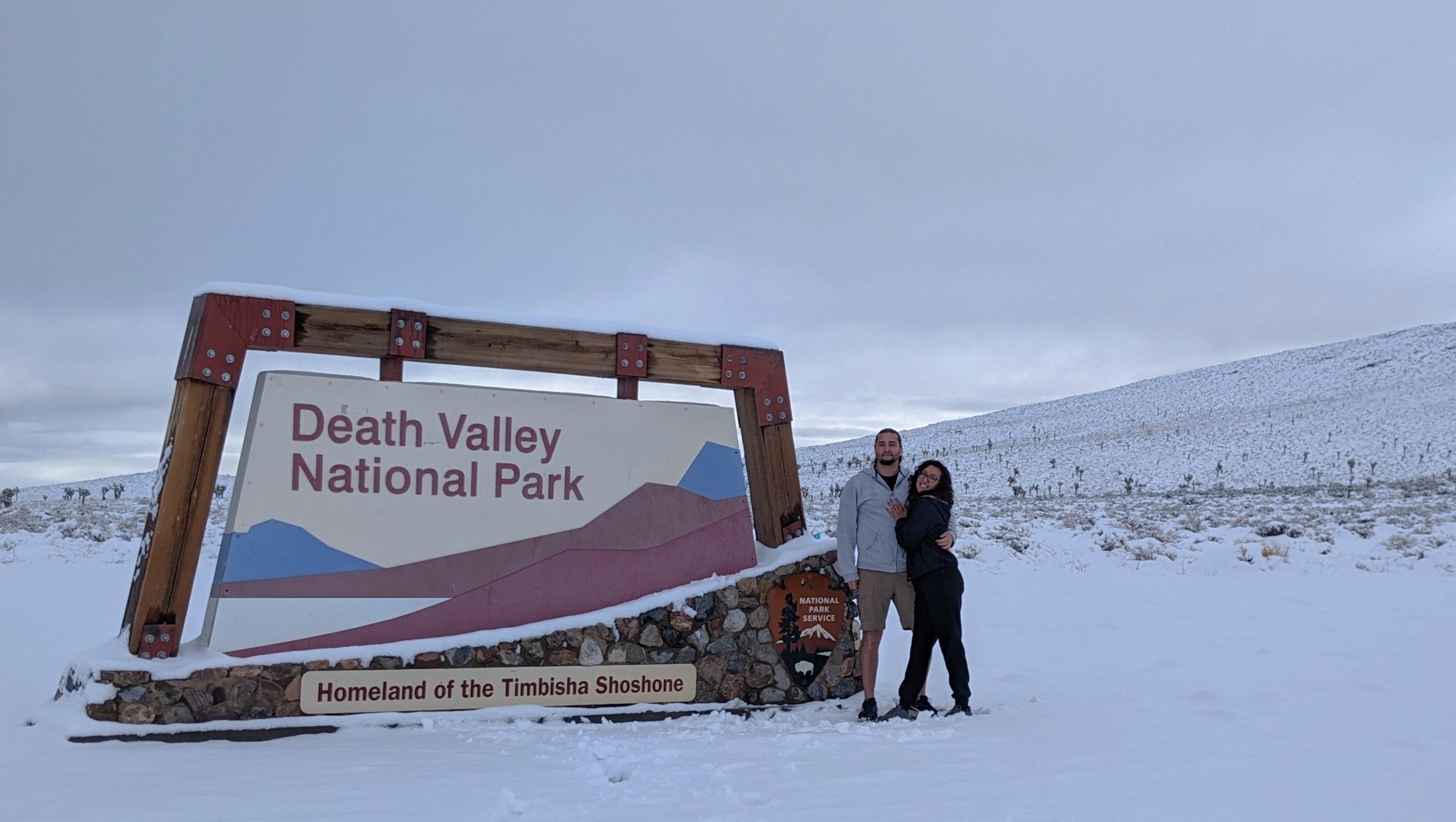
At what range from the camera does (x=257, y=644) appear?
5.66 metres

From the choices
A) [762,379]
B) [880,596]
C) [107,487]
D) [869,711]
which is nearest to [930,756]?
[869,711]

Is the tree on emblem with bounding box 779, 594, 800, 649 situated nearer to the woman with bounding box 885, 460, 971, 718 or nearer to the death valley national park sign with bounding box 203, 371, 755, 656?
the death valley national park sign with bounding box 203, 371, 755, 656

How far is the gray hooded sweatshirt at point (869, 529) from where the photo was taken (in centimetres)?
639

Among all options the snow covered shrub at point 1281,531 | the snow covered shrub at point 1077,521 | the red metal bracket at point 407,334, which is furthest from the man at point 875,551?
the snow covered shrub at point 1077,521

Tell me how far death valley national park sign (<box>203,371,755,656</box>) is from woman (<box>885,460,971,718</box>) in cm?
131

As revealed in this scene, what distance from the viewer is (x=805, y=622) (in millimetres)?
6840

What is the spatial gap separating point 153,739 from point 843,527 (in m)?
4.32

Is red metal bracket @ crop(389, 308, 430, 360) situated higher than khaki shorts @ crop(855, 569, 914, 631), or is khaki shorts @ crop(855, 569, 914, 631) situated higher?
red metal bracket @ crop(389, 308, 430, 360)

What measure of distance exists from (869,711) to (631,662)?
5.30 feet

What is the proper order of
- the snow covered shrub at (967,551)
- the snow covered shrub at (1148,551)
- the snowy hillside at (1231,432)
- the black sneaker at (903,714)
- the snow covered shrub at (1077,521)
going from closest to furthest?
the black sneaker at (903,714) → the snow covered shrub at (1148,551) → the snow covered shrub at (967,551) → the snow covered shrub at (1077,521) → the snowy hillside at (1231,432)

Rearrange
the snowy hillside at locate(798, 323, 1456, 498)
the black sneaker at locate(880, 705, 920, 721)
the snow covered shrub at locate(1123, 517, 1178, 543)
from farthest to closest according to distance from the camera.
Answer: the snowy hillside at locate(798, 323, 1456, 498) → the snow covered shrub at locate(1123, 517, 1178, 543) → the black sneaker at locate(880, 705, 920, 721)

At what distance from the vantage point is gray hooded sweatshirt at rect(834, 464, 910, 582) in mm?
6387

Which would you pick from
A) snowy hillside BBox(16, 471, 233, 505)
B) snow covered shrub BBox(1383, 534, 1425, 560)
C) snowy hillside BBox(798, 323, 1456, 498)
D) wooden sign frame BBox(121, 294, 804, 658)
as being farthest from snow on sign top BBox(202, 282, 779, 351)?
snowy hillside BBox(16, 471, 233, 505)

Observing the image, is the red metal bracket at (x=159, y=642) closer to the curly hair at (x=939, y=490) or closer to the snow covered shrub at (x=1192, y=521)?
the curly hair at (x=939, y=490)
